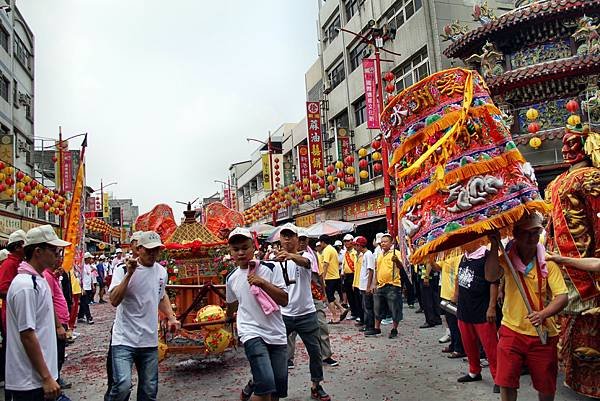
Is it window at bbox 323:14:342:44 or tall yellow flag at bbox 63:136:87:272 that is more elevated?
window at bbox 323:14:342:44

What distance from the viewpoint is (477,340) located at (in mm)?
5895

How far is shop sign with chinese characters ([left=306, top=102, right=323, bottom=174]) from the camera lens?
24.0 meters

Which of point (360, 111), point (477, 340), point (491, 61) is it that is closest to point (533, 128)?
point (491, 61)

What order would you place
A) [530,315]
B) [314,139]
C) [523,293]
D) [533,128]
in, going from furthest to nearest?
[314,139] → [533,128] → [523,293] → [530,315]

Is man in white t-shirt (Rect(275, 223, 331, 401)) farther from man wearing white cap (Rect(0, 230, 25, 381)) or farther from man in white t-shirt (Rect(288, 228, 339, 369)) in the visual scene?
man wearing white cap (Rect(0, 230, 25, 381))

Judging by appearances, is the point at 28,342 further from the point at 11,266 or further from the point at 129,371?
the point at 11,266

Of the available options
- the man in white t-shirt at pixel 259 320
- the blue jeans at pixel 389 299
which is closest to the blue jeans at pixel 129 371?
the man in white t-shirt at pixel 259 320

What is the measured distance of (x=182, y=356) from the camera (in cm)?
838

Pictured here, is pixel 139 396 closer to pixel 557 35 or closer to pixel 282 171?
pixel 557 35

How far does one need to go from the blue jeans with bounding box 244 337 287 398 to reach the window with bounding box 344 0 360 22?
918 inches

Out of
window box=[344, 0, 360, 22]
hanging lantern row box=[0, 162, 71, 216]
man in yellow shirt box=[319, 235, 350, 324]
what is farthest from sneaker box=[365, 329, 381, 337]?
window box=[344, 0, 360, 22]

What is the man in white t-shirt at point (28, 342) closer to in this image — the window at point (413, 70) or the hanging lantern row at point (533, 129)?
the hanging lantern row at point (533, 129)

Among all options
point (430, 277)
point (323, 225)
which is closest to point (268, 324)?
point (430, 277)

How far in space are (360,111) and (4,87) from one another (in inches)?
700
